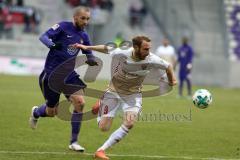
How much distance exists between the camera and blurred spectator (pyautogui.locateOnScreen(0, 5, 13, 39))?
3594cm

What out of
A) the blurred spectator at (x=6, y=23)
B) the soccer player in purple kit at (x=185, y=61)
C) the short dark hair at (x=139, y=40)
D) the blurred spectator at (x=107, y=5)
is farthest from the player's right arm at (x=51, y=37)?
the blurred spectator at (x=107, y=5)

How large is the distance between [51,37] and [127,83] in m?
1.68

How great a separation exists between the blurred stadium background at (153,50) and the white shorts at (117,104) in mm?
1548

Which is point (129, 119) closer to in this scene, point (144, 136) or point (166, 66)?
point (166, 66)

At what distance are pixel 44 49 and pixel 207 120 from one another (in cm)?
1883

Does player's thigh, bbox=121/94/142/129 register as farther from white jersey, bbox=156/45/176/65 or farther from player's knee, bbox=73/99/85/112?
white jersey, bbox=156/45/176/65

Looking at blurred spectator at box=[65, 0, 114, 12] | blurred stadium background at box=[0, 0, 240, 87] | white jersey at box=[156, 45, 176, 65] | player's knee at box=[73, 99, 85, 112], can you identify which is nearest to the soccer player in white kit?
player's knee at box=[73, 99, 85, 112]

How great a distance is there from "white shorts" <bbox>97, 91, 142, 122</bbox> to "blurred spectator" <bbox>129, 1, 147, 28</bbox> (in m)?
30.9

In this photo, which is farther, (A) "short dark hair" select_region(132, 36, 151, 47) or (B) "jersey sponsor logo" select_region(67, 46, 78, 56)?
(B) "jersey sponsor logo" select_region(67, 46, 78, 56)

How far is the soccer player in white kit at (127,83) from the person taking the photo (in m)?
10.2

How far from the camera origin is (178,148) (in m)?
12.2

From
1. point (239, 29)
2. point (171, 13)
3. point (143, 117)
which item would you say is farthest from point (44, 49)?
point (143, 117)

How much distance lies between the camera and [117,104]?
1088 centimetres

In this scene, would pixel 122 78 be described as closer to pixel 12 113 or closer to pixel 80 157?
pixel 80 157
